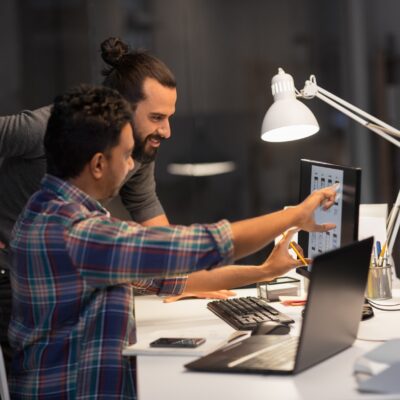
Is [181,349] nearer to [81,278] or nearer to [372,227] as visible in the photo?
[81,278]

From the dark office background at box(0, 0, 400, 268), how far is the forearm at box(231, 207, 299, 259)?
85.4 inches

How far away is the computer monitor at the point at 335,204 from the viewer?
1.88 metres

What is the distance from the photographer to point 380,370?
1.45m

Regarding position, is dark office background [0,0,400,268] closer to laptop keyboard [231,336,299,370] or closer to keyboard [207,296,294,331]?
keyboard [207,296,294,331]

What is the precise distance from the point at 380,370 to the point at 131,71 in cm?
132

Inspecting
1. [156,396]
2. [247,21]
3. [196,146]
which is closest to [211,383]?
[156,396]

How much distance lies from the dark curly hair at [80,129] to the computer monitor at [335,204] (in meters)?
0.58

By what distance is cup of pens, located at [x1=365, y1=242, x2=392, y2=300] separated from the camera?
7.23 feet

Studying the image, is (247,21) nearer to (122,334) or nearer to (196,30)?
(196,30)

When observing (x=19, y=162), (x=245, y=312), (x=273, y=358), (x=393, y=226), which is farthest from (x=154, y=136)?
(x=273, y=358)

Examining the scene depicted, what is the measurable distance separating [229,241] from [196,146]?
Answer: 2292mm

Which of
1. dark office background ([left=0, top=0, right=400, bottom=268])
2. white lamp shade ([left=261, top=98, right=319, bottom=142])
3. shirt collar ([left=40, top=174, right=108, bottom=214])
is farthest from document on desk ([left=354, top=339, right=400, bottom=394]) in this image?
dark office background ([left=0, top=0, right=400, bottom=268])

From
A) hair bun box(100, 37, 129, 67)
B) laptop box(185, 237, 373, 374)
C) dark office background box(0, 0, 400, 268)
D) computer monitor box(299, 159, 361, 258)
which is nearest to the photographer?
laptop box(185, 237, 373, 374)

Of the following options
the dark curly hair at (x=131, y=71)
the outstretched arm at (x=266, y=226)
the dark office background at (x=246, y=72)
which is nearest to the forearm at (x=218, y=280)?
the outstretched arm at (x=266, y=226)
